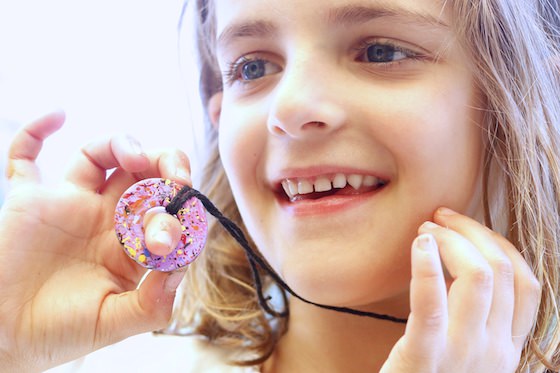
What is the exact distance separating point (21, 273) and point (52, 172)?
0.56m

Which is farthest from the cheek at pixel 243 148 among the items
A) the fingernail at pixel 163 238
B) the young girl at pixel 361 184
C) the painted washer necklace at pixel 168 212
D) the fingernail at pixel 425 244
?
the fingernail at pixel 425 244

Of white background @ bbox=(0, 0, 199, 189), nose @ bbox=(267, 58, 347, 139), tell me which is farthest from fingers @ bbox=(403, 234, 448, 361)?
white background @ bbox=(0, 0, 199, 189)

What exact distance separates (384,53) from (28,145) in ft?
2.02

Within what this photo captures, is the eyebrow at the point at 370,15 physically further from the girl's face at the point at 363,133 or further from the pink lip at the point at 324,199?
the pink lip at the point at 324,199

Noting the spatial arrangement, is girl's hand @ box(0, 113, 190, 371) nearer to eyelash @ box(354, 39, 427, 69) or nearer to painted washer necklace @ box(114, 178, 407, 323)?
painted washer necklace @ box(114, 178, 407, 323)

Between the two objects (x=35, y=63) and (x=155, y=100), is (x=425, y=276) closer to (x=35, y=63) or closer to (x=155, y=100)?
(x=155, y=100)

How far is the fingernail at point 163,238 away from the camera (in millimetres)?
871

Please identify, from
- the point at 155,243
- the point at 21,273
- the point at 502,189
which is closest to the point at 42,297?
the point at 21,273

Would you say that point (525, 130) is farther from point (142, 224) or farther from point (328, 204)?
point (142, 224)

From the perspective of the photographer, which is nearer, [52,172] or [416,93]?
[416,93]

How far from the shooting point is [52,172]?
1.50 m

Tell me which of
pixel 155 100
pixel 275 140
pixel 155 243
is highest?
pixel 155 100

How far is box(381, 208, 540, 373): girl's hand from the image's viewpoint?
775mm

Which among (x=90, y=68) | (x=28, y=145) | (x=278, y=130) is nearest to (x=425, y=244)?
(x=278, y=130)
